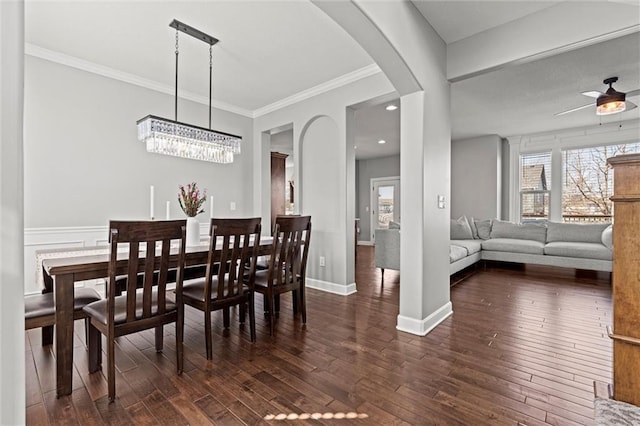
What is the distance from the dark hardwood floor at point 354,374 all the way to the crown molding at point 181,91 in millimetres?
2723

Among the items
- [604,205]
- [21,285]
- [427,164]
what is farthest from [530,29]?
[604,205]

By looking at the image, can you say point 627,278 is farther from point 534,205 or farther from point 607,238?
point 534,205

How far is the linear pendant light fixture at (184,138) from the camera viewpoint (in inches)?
112

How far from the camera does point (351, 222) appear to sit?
398 cm

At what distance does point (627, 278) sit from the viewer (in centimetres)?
161

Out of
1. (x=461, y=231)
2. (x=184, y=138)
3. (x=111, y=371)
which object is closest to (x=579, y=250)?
(x=461, y=231)

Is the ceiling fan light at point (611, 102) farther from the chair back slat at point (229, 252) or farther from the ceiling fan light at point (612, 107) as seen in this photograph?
the chair back slat at point (229, 252)

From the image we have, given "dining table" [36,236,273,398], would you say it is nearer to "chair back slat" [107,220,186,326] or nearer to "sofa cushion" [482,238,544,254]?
"chair back slat" [107,220,186,326]

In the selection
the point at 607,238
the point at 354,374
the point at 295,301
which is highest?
the point at 607,238

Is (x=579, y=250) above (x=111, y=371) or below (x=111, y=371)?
above

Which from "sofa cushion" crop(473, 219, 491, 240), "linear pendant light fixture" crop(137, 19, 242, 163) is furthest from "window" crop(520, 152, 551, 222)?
"linear pendant light fixture" crop(137, 19, 242, 163)

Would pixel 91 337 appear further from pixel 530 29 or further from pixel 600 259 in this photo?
pixel 600 259

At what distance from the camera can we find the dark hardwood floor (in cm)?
162

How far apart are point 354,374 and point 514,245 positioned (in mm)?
4636
